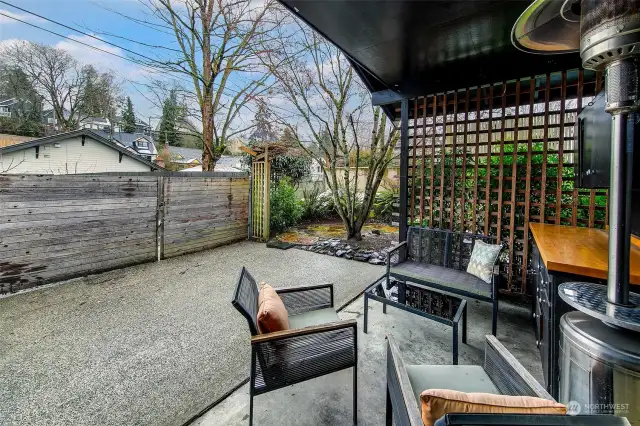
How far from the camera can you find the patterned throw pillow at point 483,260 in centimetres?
277

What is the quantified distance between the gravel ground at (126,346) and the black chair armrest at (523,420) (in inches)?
63.4

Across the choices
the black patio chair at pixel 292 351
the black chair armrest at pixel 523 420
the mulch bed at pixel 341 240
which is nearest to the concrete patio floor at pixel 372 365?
the black patio chair at pixel 292 351

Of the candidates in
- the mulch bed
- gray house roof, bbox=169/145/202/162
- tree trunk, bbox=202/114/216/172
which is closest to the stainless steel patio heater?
the mulch bed

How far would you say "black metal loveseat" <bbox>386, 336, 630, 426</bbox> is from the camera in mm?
722

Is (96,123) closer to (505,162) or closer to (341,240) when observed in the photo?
(341,240)

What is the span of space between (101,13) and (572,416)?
31.7ft

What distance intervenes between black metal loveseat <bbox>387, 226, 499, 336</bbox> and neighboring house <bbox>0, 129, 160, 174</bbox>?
38.7ft

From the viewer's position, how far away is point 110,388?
1.91 metres

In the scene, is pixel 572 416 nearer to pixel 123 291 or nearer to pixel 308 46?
pixel 123 291

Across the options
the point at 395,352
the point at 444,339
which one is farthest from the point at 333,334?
the point at 444,339

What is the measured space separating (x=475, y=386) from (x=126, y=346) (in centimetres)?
260

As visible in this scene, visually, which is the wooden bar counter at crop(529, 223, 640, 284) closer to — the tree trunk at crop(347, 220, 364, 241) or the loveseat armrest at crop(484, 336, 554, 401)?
the loveseat armrest at crop(484, 336, 554, 401)

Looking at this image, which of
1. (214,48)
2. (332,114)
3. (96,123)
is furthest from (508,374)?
(96,123)

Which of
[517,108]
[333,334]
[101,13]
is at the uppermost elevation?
[101,13]
